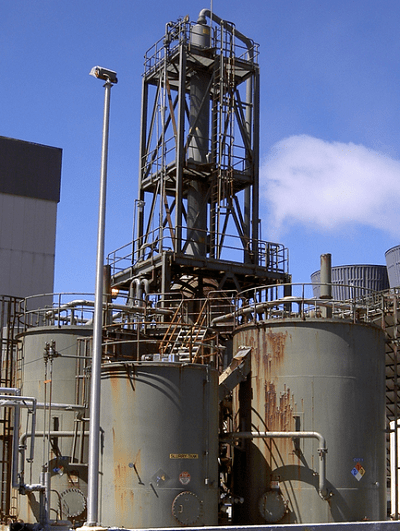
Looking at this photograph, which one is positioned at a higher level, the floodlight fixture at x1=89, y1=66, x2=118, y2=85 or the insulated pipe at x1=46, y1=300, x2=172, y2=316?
the floodlight fixture at x1=89, y1=66, x2=118, y2=85

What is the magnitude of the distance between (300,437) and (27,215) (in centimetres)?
4656

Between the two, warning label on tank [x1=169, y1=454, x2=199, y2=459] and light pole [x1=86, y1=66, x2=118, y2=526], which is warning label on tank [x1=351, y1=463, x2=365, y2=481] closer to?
warning label on tank [x1=169, y1=454, x2=199, y2=459]

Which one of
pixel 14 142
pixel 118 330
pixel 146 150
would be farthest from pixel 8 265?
pixel 118 330

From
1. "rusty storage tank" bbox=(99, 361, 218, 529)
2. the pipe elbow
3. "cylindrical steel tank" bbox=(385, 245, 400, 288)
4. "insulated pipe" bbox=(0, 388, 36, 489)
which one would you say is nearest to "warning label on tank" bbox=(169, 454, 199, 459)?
"rusty storage tank" bbox=(99, 361, 218, 529)

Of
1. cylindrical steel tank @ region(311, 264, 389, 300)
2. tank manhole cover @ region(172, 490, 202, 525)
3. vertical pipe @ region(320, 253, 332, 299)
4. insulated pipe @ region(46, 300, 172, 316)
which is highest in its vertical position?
cylindrical steel tank @ region(311, 264, 389, 300)

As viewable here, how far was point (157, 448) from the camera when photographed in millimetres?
25328

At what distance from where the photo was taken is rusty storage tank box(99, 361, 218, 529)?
25.1 m

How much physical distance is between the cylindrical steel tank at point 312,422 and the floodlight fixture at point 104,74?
1175 centimetres

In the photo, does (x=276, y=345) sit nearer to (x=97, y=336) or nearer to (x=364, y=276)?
(x=97, y=336)

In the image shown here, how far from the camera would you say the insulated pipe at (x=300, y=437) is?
1064 inches

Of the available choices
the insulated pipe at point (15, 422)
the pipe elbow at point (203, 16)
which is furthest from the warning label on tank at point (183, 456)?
the pipe elbow at point (203, 16)

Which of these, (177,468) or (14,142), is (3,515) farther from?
(14,142)

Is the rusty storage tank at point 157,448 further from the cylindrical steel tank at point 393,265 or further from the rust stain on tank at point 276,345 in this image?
the cylindrical steel tank at point 393,265

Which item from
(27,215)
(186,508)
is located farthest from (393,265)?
(186,508)
